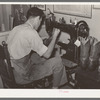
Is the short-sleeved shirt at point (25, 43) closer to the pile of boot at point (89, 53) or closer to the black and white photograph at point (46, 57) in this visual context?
the black and white photograph at point (46, 57)

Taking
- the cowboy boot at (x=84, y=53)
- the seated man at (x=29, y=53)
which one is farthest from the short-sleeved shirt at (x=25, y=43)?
the cowboy boot at (x=84, y=53)

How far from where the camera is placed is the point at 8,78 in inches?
57.3

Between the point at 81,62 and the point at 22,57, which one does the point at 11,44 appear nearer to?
the point at 22,57

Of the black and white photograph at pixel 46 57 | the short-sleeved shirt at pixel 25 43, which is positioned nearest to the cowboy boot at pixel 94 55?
the black and white photograph at pixel 46 57

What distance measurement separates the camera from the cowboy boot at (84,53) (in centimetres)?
151

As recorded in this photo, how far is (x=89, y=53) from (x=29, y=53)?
431 millimetres

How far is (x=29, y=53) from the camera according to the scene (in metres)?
1.52

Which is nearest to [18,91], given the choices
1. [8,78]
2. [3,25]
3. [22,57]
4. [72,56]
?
[8,78]

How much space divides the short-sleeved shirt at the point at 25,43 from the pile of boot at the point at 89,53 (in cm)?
28

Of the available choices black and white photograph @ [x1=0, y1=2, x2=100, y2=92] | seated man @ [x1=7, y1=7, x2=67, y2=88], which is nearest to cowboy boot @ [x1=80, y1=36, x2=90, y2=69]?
black and white photograph @ [x1=0, y1=2, x2=100, y2=92]

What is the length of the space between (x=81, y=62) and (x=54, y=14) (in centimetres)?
70

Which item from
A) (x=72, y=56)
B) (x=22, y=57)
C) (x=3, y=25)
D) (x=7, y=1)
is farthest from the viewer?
(x=3, y=25)

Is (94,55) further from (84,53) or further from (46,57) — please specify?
(46,57)

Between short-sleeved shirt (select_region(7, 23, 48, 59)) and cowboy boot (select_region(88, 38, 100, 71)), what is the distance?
0.32 meters
